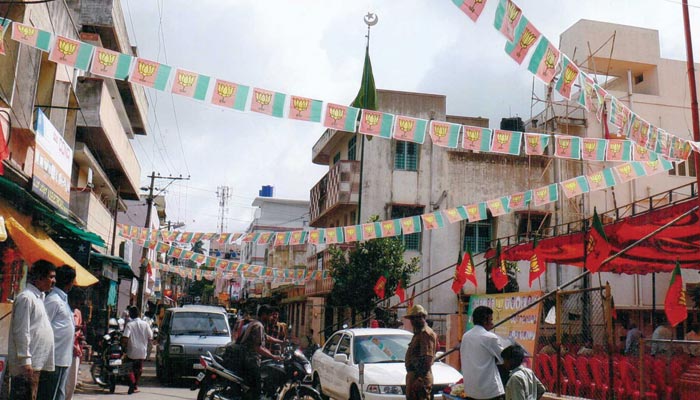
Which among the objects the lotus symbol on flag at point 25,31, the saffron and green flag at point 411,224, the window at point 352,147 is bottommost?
the saffron and green flag at point 411,224

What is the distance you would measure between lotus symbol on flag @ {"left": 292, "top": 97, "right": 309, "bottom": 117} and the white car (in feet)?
13.4

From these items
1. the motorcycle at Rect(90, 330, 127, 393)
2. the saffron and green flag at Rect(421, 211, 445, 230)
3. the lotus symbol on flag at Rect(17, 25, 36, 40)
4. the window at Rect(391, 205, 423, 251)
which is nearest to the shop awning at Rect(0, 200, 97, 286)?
the motorcycle at Rect(90, 330, 127, 393)

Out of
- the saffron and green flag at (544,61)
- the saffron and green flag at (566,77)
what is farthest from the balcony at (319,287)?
the saffron and green flag at (544,61)

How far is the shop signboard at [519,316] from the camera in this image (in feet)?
38.1

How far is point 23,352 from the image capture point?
19.0 ft

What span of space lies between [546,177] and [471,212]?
1287 centimetres

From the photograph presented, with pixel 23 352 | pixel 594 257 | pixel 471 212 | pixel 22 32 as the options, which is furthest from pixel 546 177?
pixel 23 352

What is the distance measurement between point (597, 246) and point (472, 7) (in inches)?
247

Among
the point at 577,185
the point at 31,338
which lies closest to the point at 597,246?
the point at 577,185

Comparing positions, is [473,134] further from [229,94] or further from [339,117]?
[229,94]

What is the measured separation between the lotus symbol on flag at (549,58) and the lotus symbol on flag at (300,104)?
4.43 m

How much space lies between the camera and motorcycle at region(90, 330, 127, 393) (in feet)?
44.4

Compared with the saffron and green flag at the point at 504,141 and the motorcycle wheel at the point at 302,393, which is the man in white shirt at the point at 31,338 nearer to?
the motorcycle wheel at the point at 302,393

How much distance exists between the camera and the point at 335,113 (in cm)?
1160
